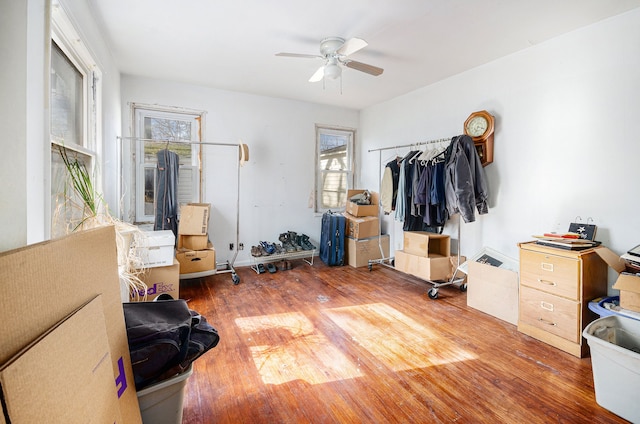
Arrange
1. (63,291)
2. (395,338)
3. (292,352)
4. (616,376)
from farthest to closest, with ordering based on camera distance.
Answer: (395,338) → (292,352) → (616,376) → (63,291)

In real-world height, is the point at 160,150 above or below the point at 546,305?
above

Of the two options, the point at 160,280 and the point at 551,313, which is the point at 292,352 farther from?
the point at 551,313

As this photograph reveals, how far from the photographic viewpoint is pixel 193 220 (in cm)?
374

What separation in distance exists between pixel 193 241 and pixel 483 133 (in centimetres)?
378

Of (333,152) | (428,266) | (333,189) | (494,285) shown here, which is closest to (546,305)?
(494,285)

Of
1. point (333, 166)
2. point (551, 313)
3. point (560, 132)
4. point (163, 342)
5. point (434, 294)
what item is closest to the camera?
point (163, 342)

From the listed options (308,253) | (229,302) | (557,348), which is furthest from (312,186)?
(557,348)

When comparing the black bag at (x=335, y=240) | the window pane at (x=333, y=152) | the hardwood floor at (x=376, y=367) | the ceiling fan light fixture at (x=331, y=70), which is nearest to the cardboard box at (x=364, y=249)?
the black bag at (x=335, y=240)

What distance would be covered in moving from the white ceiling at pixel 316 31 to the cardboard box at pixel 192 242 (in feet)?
6.95

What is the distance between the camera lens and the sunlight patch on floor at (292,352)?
2004mm

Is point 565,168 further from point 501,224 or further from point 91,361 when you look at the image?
point 91,361

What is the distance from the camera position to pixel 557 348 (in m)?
2.36

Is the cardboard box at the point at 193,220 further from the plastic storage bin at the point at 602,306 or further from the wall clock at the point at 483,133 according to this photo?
the plastic storage bin at the point at 602,306

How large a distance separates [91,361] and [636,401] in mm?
2545
